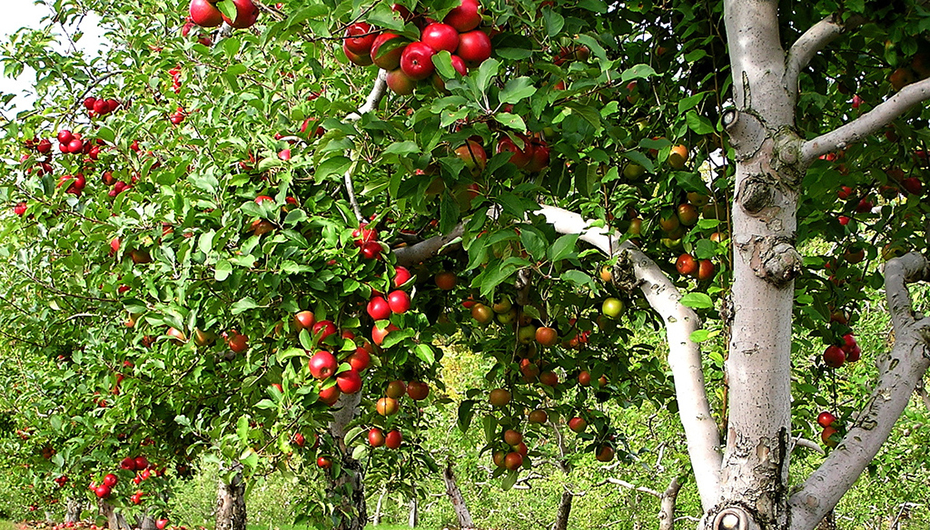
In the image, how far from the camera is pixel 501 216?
168cm

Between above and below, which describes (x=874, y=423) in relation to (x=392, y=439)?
above

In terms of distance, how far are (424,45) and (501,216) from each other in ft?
1.58

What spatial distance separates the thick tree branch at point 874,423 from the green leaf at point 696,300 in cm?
55

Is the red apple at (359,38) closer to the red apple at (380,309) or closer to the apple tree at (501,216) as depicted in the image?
the apple tree at (501,216)

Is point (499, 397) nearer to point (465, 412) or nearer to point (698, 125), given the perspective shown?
point (465, 412)

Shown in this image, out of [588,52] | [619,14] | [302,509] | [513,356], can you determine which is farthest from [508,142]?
[302,509]

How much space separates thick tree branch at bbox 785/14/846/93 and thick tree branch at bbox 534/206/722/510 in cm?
69

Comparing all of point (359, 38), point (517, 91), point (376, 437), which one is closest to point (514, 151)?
point (517, 91)

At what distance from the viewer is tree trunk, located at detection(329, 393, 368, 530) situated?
3.39 m

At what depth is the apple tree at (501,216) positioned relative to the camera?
5.30 ft

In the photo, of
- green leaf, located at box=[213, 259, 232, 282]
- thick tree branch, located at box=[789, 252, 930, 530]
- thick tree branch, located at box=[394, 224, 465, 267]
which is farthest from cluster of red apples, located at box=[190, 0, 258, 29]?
thick tree branch, located at box=[789, 252, 930, 530]

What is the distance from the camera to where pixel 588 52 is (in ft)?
7.21

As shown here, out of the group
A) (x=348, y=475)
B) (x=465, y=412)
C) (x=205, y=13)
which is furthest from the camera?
(x=348, y=475)

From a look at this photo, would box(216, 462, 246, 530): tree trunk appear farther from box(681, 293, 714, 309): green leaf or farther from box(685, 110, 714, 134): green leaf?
box(685, 110, 714, 134): green leaf
